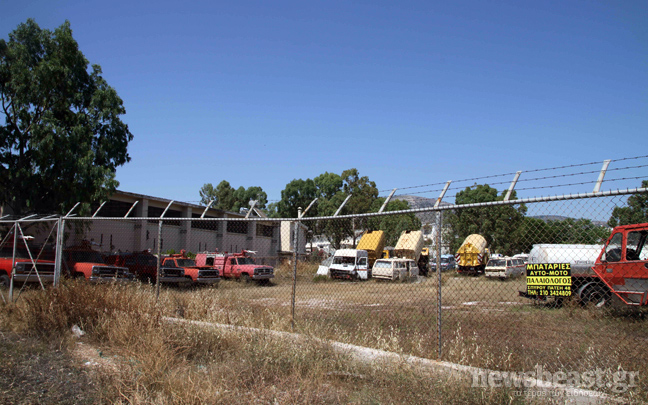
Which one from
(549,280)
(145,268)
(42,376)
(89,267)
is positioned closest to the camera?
(42,376)

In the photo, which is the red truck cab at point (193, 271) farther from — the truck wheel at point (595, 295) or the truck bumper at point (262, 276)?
the truck wheel at point (595, 295)

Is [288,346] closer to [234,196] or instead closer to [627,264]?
[627,264]

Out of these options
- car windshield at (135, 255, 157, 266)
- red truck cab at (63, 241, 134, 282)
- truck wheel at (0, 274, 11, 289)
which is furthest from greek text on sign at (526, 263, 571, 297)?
truck wheel at (0, 274, 11, 289)

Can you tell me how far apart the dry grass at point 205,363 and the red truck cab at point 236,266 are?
12.8 metres

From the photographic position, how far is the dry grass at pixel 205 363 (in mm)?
4074


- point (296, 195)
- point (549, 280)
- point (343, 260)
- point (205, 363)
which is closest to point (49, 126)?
point (343, 260)

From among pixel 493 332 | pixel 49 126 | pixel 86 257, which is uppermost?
pixel 49 126

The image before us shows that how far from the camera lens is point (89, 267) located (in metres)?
14.5

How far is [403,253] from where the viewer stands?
1113 inches

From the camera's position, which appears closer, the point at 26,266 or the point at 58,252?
the point at 58,252

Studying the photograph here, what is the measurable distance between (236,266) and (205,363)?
613 inches

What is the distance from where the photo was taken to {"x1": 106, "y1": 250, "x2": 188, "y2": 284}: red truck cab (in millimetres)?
16453

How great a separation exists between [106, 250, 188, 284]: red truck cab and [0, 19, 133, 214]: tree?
4.43 metres

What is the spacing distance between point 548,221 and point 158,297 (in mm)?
6792
